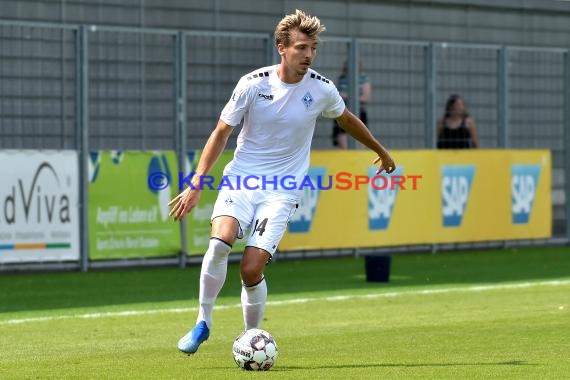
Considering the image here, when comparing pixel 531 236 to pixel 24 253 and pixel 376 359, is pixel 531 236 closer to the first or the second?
pixel 24 253

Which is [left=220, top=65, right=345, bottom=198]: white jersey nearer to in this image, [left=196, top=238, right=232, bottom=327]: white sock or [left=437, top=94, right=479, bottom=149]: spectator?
[left=196, top=238, right=232, bottom=327]: white sock

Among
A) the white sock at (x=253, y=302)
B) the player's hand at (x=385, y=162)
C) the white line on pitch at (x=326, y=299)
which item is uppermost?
the player's hand at (x=385, y=162)

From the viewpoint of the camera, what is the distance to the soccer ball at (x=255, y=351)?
31.8ft

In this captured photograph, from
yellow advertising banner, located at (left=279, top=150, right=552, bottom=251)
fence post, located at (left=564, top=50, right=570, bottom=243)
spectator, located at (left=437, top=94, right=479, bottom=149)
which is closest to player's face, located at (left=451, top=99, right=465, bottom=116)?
spectator, located at (left=437, top=94, right=479, bottom=149)

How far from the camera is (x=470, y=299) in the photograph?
1557 centimetres

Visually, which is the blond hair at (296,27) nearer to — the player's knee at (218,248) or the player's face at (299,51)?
the player's face at (299,51)

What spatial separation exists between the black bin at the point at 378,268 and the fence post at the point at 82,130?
11.3 feet

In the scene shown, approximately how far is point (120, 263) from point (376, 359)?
9.36 metres

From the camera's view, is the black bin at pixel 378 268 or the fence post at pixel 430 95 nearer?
the black bin at pixel 378 268

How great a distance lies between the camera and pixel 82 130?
19062mm

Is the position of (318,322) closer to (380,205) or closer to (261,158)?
(261,158)

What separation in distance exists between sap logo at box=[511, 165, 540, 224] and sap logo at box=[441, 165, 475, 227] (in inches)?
36.6

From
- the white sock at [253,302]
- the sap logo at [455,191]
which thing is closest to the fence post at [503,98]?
the sap logo at [455,191]

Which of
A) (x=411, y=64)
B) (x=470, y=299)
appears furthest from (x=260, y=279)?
(x=411, y=64)
